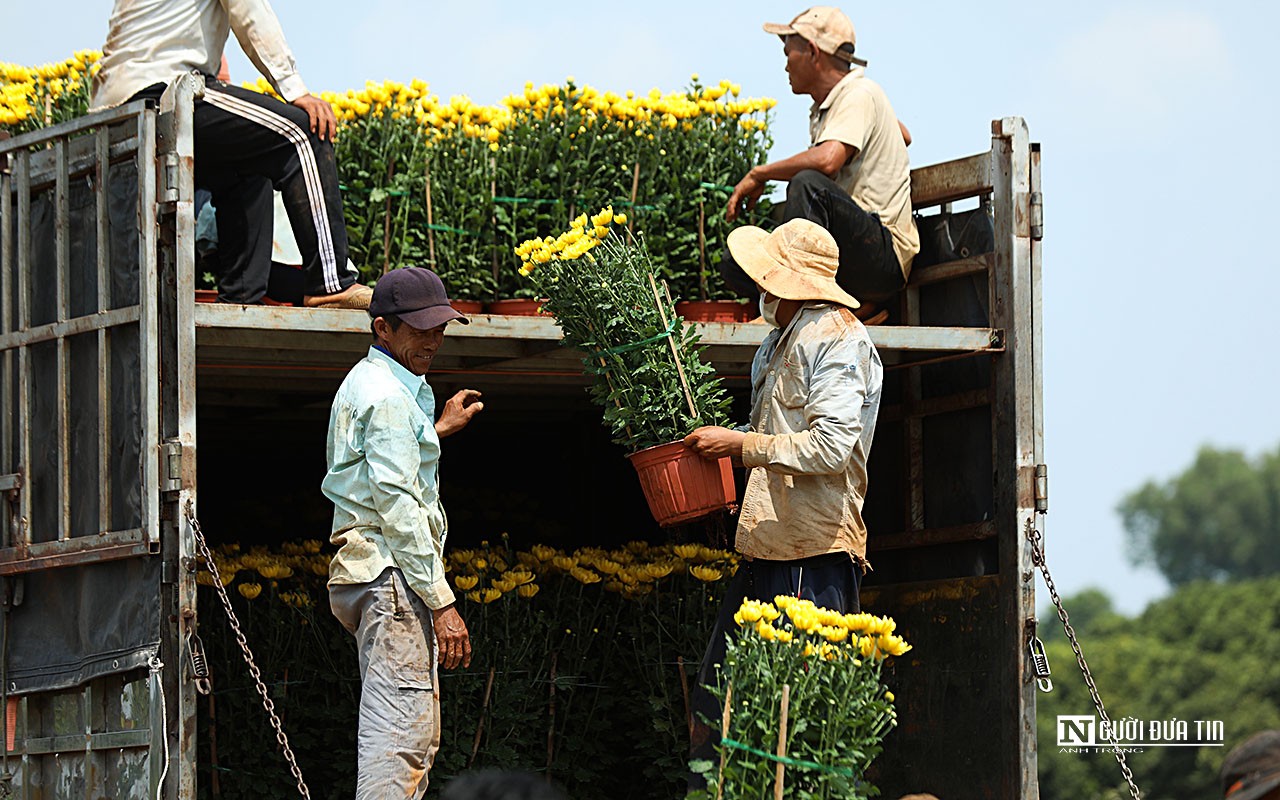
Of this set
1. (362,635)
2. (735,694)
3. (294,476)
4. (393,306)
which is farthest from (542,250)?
(294,476)

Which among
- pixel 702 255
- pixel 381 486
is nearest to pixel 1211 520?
pixel 702 255

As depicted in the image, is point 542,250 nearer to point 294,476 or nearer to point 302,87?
point 302,87

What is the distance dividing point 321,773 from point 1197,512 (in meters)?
86.8

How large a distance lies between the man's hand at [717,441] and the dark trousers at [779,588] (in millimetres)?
384

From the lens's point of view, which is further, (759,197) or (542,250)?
(759,197)

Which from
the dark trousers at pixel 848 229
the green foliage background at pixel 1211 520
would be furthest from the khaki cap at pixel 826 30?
the green foliage background at pixel 1211 520

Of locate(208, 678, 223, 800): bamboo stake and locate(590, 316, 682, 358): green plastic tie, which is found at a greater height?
locate(590, 316, 682, 358): green plastic tie

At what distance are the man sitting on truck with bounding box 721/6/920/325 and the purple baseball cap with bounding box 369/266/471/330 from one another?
6.77 ft

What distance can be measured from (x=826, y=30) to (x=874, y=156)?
1.96 feet

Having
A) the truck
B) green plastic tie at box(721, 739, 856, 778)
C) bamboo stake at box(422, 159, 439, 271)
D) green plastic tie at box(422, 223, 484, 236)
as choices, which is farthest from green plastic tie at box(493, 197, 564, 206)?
green plastic tie at box(721, 739, 856, 778)

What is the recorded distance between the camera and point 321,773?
8992mm

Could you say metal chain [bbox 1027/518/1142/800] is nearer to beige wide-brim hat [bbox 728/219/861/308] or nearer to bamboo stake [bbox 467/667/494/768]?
beige wide-brim hat [bbox 728/219/861/308]

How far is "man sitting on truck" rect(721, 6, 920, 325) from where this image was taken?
849cm

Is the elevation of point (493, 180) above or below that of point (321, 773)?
above
